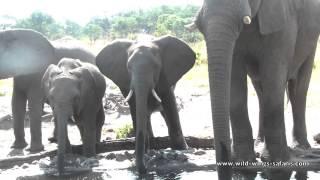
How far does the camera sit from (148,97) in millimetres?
8398

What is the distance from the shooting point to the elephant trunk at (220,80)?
5566mm

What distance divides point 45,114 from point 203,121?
373 cm

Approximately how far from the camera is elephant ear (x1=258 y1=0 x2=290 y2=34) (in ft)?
21.5

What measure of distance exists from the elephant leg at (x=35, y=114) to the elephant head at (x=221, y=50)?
4.89 m

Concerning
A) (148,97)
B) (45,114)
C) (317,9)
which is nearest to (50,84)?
(148,97)

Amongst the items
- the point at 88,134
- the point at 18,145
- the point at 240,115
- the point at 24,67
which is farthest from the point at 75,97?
the point at 18,145

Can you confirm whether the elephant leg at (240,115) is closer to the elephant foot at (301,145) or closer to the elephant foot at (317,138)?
the elephant foot at (301,145)

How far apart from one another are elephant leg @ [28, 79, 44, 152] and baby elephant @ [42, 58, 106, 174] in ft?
3.89

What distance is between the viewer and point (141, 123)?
7.71 meters

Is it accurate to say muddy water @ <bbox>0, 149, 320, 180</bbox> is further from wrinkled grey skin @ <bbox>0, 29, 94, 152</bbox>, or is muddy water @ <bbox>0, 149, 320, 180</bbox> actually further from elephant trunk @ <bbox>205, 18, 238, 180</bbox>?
wrinkled grey skin @ <bbox>0, 29, 94, 152</bbox>

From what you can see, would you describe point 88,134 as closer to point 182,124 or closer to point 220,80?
point 220,80

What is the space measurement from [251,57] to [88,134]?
9.73 ft

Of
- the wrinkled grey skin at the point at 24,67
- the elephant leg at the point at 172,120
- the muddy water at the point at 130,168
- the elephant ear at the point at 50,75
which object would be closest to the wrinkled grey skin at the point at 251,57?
the muddy water at the point at 130,168

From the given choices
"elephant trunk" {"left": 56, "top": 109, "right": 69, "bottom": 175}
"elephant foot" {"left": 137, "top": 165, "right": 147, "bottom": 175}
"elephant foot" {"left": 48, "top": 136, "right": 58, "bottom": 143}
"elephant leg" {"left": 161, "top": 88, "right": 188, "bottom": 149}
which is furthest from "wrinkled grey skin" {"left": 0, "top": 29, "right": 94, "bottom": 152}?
"elephant foot" {"left": 137, "top": 165, "right": 147, "bottom": 175}
